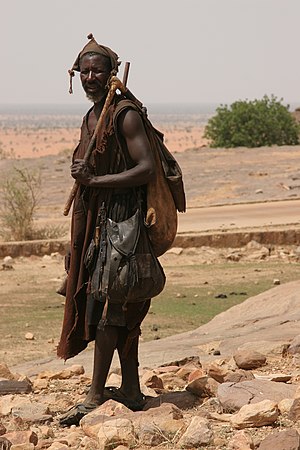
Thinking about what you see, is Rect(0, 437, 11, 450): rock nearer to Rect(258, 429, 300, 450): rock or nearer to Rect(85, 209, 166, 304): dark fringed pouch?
Rect(85, 209, 166, 304): dark fringed pouch

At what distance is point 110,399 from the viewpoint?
5.84 m

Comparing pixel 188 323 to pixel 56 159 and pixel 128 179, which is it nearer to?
pixel 128 179

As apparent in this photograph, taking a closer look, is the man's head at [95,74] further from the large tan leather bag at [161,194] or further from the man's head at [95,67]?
the large tan leather bag at [161,194]

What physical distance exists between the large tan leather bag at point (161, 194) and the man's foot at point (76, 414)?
86cm

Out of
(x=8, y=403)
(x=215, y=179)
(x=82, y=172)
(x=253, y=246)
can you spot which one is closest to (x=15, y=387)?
(x=8, y=403)

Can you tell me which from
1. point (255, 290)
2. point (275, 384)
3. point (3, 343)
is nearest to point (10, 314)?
point (3, 343)

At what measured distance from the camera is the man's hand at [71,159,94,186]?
5.62 m

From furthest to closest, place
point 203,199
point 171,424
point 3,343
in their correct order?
point 203,199 → point 3,343 → point 171,424

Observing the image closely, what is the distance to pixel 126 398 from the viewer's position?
599 centimetres

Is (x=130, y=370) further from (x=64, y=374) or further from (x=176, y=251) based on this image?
(x=176, y=251)

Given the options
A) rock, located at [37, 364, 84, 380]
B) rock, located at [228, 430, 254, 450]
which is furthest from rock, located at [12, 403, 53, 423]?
rock, located at [228, 430, 254, 450]

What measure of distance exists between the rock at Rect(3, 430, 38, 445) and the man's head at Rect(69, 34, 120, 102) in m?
1.72

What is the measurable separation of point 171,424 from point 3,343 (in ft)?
18.3

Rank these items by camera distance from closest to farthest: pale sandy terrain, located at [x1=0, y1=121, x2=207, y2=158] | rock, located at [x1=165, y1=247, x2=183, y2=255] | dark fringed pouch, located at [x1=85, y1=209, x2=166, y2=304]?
dark fringed pouch, located at [x1=85, y1=209, x2=166, y2=304] < rock, located at [x1=165, y1=247, x2=183, y2=255] < pale sandy terrain, located at [x1=0, y1=121, x2=207, y2=158]
